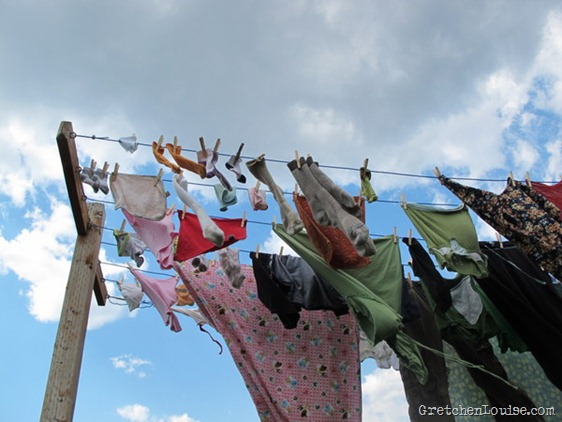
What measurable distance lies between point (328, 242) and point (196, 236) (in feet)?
3.43

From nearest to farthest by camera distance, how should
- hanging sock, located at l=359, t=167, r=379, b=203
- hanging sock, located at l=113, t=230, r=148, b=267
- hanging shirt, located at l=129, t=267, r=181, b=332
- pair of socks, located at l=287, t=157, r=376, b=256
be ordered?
1. pair of socks, located at l=287, t=157, r=376, b=256
2. hanging sock, located at l=359, t=167, r=379, b=203
3. hanging sock, located at l=113, t=230, r=148, b=267
4. hanging shirt, located at l=129, t=267, r=181, b=332

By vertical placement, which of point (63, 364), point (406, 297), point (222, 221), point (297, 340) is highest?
point (222, 221)

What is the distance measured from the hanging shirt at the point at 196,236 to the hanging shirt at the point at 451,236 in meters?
1.46

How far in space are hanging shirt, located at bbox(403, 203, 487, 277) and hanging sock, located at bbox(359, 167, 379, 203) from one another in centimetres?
54

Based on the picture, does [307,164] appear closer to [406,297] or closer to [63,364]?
[406,297]

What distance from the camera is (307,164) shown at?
3.67m

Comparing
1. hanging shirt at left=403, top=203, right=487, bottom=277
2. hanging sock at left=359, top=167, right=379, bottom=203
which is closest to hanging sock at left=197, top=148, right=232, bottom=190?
hanging sock at left=359, top=167, right=379, bottom=203

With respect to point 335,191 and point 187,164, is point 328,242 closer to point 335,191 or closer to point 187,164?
point 335,191

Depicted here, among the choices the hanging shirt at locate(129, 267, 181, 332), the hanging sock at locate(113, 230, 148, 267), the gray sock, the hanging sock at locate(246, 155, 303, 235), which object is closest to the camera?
the gray sock

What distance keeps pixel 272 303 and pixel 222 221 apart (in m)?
0.79

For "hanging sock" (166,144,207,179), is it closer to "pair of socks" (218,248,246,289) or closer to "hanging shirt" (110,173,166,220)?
"hanging shirt" (110,173,166,220)

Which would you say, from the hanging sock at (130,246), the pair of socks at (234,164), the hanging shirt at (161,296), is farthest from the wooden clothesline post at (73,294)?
the pair of socks at (234,164)

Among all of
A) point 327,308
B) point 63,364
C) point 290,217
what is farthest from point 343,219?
point 63,364

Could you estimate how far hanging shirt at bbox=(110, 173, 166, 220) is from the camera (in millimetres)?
3916
